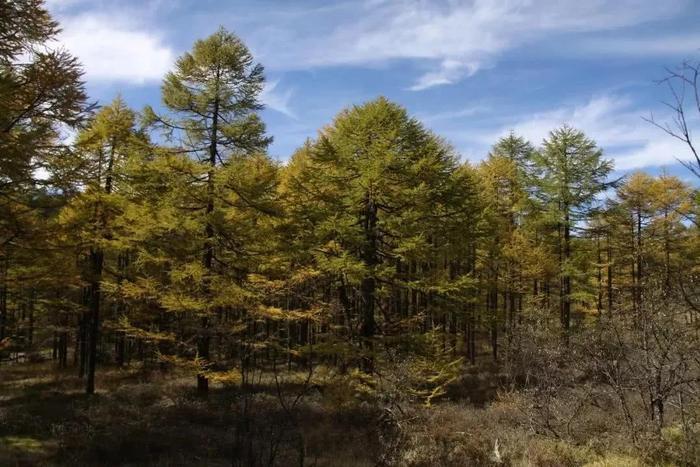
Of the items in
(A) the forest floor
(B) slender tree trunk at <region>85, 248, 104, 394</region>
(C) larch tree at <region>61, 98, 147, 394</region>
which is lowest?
(A) the forest floor

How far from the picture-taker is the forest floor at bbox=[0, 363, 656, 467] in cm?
1056

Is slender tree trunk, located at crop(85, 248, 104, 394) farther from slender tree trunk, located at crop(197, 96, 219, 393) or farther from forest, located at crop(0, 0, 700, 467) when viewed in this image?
slender tree trunk, located at crop(197, 96, 219, 393)

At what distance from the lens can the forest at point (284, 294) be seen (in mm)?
10828

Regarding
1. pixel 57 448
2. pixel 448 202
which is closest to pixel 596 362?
pixel 448 202

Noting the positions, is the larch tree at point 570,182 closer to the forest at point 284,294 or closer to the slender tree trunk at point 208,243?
the forest at point 284,294

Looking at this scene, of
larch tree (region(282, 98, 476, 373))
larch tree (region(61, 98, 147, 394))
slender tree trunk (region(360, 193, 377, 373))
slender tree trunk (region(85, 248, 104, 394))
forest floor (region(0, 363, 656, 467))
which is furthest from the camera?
slender tree trunk (region(85, 248, 104, 394))

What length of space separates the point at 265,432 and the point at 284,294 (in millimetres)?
6770

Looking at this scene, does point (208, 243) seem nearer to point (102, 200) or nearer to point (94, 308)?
point (102, 200)

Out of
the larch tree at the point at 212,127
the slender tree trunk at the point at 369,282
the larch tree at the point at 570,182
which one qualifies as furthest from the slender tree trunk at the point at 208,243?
the larch tree at the point at 570,182

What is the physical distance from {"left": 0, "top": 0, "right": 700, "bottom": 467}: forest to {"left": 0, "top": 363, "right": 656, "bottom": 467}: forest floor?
9 centimetres

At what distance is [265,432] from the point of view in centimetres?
1255

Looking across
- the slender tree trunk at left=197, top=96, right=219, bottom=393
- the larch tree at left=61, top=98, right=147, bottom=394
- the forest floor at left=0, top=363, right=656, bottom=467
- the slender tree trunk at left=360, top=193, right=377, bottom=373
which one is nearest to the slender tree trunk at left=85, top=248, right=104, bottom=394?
the larch tree at left=61, top=98, right=147, bottom=394

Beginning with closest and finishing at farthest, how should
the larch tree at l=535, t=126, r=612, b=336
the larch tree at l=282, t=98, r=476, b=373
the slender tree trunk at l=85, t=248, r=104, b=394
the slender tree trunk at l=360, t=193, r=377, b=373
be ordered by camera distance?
the larch tree at l=282, t=98, r=476, b=373, the slender tree trunk at l=360, t=193, r=377, b=373, the slender tree trunk at l=85, t=248, r=104, b=394, the larch tree at l=535, t=126, r=612, b=336

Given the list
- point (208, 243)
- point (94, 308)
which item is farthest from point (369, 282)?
point (94, 308)
